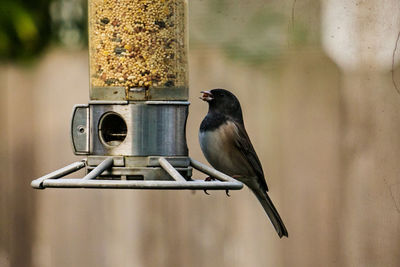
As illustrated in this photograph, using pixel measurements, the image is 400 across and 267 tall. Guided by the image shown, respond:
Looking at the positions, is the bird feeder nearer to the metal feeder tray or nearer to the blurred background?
the metal feeder tray

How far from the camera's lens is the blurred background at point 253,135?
405 centimetres

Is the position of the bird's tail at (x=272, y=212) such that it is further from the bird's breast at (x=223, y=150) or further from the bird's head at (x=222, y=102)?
the bird's head at (x=222, y=102)

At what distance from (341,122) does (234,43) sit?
67 centimetres

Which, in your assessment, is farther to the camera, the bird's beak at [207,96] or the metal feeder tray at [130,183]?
the bird's beak at [207,96]

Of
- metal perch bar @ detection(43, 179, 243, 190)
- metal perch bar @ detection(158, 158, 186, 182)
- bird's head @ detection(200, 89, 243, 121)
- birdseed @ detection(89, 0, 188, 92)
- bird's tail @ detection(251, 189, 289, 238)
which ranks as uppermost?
birdseed @ detection(89, 0, 188, 92)

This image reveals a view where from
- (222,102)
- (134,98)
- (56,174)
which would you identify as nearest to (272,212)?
(222,102)

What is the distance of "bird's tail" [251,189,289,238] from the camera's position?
12.8ft

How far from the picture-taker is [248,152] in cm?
389

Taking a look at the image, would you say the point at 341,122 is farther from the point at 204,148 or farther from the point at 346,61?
the point at 204,148

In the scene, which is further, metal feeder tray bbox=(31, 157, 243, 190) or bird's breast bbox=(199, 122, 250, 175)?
bird's breast bbox=(199, 122, 250, 175)

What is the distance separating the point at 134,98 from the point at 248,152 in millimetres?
1109

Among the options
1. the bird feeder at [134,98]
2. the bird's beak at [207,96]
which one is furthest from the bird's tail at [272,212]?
the bird feeder at [134,98]

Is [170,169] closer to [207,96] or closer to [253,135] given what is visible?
[207,96]

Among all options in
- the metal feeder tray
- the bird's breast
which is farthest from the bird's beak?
the metal feeder tray
